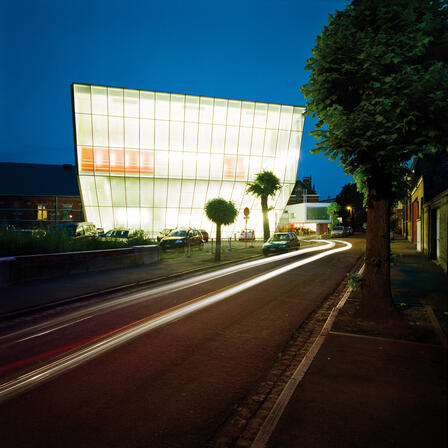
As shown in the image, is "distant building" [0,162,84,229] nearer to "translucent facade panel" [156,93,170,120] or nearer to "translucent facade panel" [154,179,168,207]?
"translucent facade panel" [154,179,168,207]

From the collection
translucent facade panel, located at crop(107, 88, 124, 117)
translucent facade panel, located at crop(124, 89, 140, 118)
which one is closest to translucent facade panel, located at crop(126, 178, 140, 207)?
translucent facade panel, located at crop(124, 89, 140, 118)

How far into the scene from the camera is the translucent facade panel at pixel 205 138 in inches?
1473

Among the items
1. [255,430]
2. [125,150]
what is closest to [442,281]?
[255,430]

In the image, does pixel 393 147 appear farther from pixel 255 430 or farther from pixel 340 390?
pixel 255 430

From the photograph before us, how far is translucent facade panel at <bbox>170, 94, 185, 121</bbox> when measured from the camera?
3616cm

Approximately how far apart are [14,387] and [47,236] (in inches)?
432

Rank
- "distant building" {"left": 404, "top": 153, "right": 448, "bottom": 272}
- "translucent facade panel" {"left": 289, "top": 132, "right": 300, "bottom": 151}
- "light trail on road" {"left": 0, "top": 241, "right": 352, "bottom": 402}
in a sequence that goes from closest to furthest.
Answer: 1. "light trail on road" {"left": 0, "top": 241, "right": 352, "bottom": 402}
2. "distant building" {"left": 404, "top": 153, "right": 448, "bottom": 272}
3. "translucent facade panel" {"left": 289, "top": 132, "right": 300, "bottom": 151}

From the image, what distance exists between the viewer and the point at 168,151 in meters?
36.8

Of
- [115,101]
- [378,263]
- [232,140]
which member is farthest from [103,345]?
[232,140]

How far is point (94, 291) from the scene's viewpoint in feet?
31.8

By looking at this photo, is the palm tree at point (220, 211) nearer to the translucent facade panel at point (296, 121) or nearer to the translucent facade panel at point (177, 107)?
the translucent facade panel at point (177, 107)

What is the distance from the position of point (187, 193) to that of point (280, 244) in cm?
1854

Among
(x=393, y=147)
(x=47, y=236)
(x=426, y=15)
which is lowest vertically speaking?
(x=47, y=236)

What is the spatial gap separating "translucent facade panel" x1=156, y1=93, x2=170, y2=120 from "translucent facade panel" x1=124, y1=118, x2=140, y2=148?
2.62 metres
